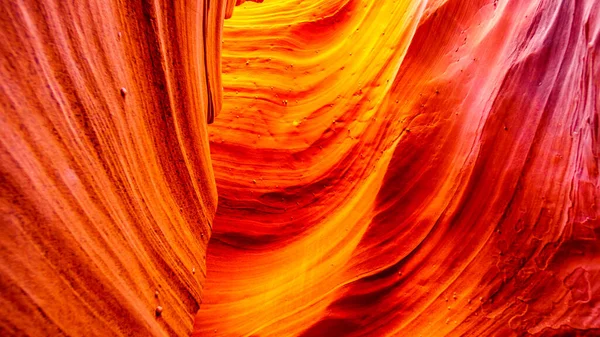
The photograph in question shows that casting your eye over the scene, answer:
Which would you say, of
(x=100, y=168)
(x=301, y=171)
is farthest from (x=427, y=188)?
(x=100, y=168)

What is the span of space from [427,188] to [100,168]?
4.17ft

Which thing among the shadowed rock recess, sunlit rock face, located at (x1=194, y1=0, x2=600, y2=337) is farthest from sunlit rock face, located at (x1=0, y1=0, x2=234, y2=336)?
sunlit rock face, located at (x1=194, y1=0, x2=600, y2=337)

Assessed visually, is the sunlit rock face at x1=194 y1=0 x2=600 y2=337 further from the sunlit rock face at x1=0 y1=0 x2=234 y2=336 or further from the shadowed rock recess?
the sunlit rock face at x1=0 y1=0 x2=234 y2=336

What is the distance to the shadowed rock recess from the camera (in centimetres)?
71

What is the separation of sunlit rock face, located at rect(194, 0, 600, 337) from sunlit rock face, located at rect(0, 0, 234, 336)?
493 mm

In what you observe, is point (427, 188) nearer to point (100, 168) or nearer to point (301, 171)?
point (301, 171)

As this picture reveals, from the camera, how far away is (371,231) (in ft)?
5.17

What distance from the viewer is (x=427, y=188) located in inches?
63.3

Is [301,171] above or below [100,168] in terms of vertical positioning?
below

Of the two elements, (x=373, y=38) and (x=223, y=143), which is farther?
(x=373, y=38)

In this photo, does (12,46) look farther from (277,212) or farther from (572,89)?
(572,89)

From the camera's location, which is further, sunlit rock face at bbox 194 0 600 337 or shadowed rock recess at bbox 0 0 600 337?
sunlit rock face at bbox 194 0 600 337

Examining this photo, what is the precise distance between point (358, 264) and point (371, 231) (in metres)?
0.15

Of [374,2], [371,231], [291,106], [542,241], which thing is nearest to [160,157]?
[371,231]
